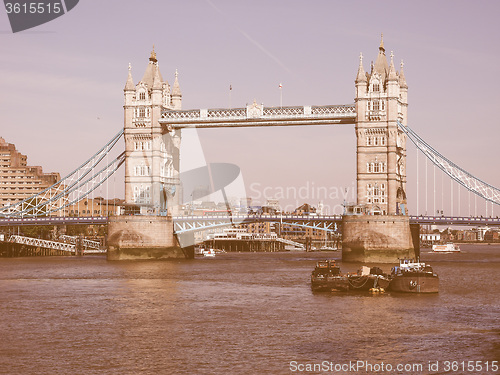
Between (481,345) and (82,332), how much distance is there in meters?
17.2

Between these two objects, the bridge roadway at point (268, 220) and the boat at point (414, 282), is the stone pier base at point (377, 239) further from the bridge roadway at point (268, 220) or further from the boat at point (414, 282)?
the boat at point (414, 282)

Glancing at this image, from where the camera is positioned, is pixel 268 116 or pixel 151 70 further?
pixel 151 70

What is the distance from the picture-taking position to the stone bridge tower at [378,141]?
305 feet

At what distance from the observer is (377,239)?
87.6 metres

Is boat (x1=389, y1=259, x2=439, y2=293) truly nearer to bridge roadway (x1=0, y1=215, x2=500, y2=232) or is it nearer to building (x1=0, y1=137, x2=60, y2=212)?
bridge roadway (x1=0, y1=215, x2=500, y2=232)

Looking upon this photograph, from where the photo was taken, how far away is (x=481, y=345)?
106 feet

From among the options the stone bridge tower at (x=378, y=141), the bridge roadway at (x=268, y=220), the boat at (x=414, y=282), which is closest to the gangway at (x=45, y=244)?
the bridge roadway at (x=268, y=220)

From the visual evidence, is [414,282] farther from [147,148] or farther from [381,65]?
Answer: [147,148]

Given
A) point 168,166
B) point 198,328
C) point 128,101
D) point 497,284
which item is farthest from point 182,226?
point 198,328

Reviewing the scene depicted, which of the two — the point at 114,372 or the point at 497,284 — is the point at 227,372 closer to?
the point at 114,372

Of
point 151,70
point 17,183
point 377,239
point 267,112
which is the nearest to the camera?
point 377,239

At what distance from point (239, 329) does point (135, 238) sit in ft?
193

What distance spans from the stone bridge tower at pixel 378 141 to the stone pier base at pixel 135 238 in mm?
24109

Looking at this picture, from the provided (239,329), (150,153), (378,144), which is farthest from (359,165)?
(239,329)
